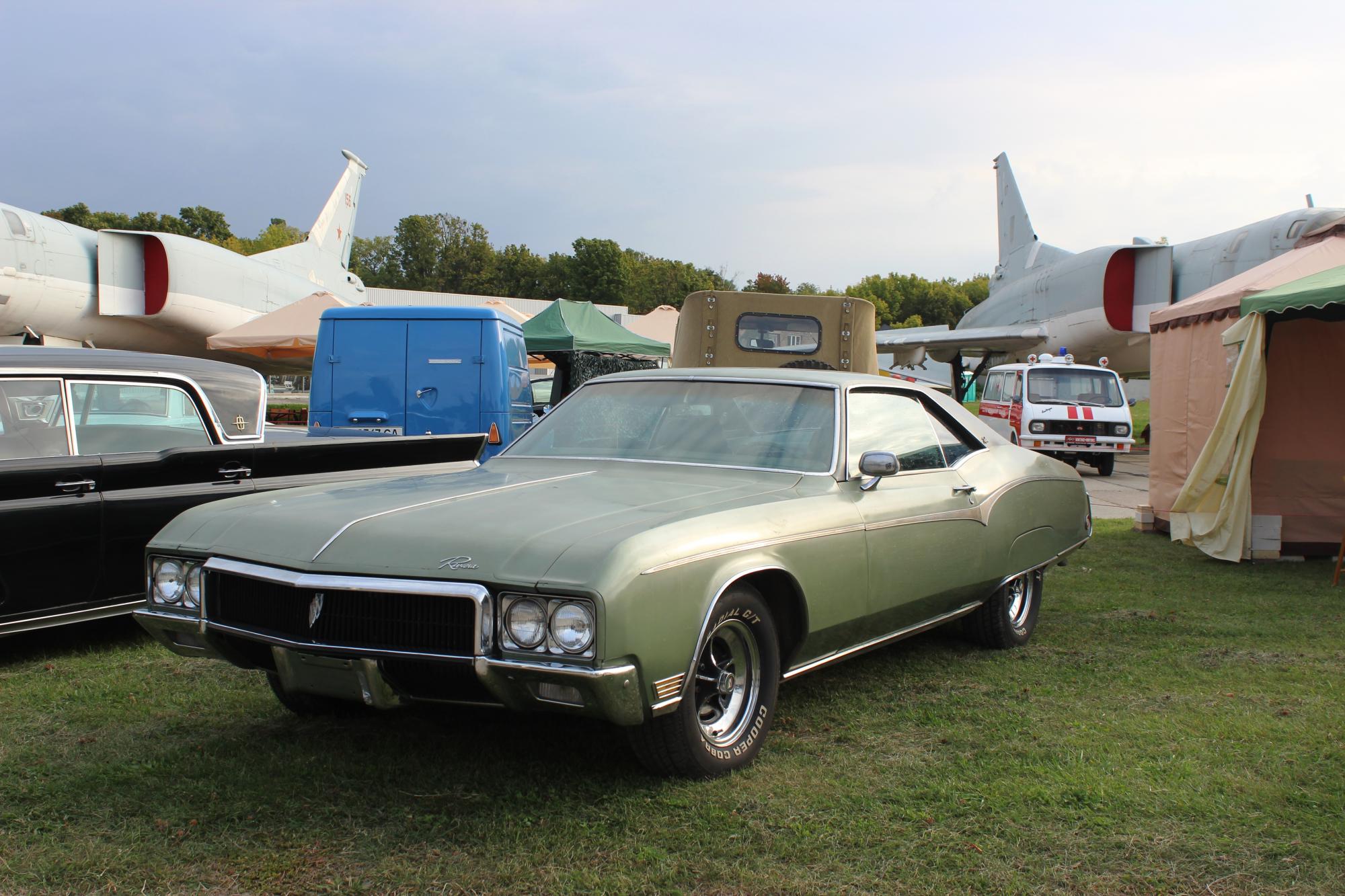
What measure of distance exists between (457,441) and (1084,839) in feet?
14.6

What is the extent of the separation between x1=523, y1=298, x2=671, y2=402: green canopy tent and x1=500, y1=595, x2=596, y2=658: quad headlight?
1417cm

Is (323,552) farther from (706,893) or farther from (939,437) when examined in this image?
(939,437)

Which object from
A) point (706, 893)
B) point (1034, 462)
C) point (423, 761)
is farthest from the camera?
point (1034, 462)

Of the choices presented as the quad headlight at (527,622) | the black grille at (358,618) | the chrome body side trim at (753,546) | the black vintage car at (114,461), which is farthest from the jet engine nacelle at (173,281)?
the quad headlight at (527,622)

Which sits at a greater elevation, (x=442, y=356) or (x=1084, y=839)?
(x=442, y=356)

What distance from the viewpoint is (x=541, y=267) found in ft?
297

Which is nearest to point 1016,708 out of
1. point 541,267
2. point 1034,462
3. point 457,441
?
point 1034,462

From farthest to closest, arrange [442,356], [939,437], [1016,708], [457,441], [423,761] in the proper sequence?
1. [442,356]
2. [457,441]
3. [939,437]
4. [1016,708]
5. [423,761]

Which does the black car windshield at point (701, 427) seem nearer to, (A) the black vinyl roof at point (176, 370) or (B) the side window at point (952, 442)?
(B) the side window at point (952, 442)

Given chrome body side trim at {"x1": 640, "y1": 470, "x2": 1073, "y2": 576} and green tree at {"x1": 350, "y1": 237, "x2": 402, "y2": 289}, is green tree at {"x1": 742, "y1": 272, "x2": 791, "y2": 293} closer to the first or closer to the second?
green tree at {"x1": 350, "y1": 237, "x2": 402, "y2": 289}

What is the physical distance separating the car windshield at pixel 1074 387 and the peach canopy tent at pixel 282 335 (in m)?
11.8

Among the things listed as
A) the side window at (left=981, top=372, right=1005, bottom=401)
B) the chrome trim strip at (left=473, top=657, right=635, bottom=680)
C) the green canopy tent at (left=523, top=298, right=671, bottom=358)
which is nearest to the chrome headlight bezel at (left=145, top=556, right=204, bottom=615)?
the chrome trim strip at (left=473, top=657, right=635, bottom=680)

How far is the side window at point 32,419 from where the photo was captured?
4844 millimetres

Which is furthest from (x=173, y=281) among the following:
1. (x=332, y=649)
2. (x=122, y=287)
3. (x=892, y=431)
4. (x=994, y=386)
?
(x=332, y=649)
